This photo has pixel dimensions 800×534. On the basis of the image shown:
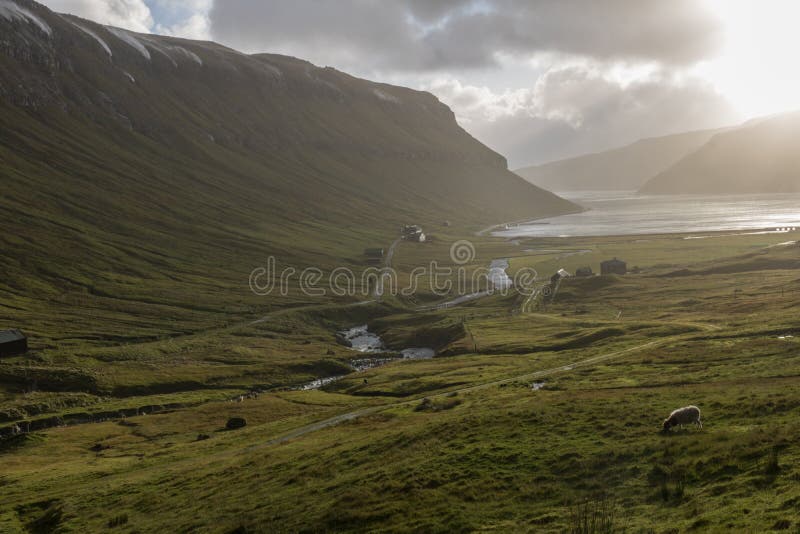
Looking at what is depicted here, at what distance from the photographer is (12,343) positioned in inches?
4456

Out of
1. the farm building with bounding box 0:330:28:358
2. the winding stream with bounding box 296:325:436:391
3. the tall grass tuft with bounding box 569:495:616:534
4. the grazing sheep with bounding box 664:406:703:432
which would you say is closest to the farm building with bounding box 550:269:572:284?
the winding stream with bounding box 296:325:436:391

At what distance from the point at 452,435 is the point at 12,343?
101910mm

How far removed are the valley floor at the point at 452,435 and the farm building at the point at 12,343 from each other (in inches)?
221

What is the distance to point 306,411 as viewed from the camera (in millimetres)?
89938

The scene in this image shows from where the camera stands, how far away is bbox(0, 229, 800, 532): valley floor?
32906 mm

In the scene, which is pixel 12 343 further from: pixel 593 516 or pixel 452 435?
pixel 593 516

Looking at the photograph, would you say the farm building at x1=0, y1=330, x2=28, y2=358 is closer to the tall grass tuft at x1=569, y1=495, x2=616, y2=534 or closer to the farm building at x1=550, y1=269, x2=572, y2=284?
the tall grass tuft at x1=569, y1=495, x2=616, y2=534

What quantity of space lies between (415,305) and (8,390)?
118030 mm

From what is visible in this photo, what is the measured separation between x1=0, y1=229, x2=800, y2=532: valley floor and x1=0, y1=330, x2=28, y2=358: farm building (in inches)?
221

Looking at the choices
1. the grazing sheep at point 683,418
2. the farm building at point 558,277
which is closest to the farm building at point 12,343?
the grazing sheep at point 683,418

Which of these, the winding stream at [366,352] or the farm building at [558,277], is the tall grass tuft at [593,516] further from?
the farm building at [558,277]

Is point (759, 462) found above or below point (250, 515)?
above

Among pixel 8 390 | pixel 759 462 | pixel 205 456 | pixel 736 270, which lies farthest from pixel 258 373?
pixel 736 270

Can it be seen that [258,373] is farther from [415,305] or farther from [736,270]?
[736,270]
